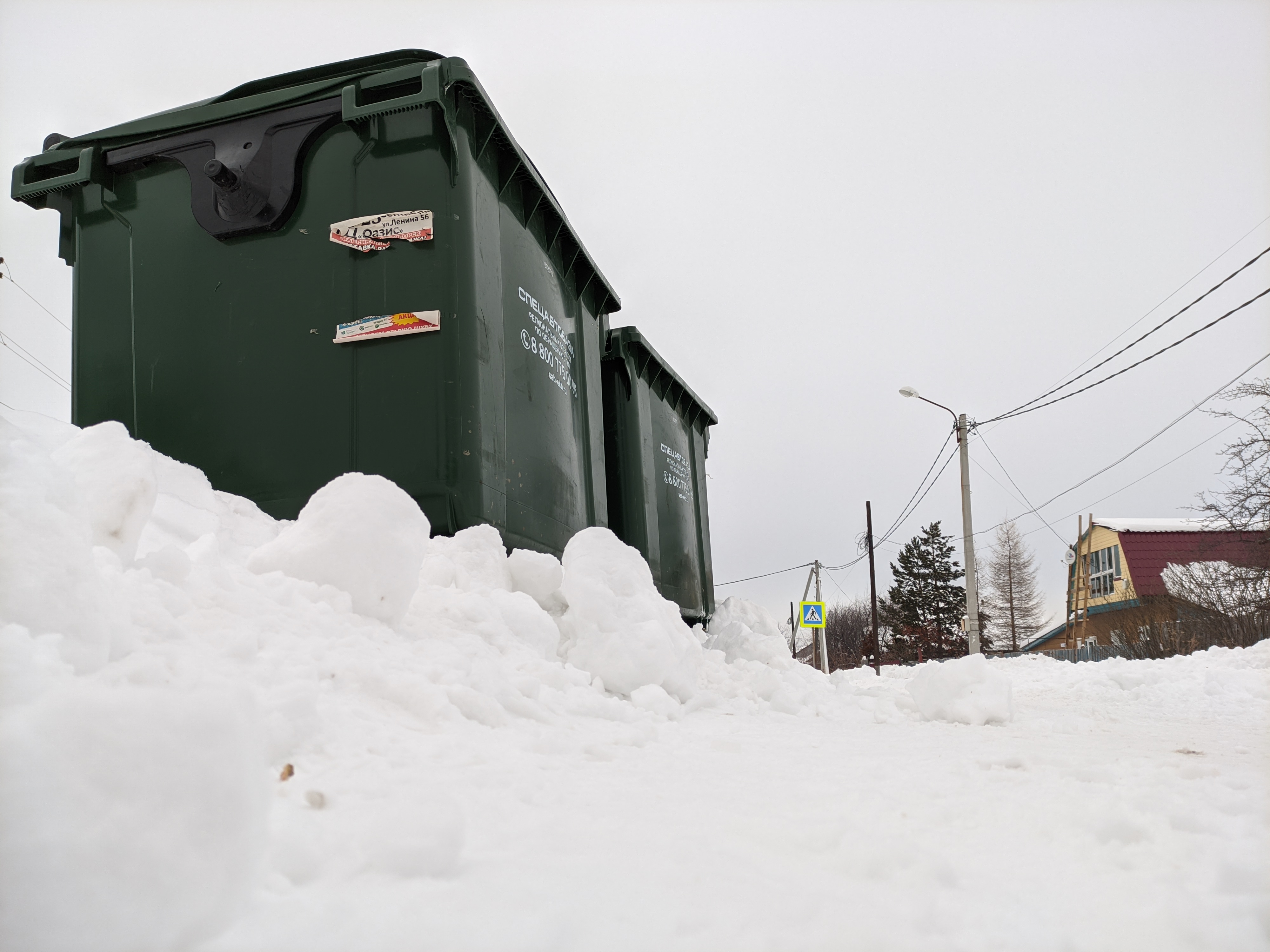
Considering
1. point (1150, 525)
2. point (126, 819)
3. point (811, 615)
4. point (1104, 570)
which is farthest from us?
point (1104, 570)

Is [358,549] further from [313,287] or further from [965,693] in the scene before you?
[965,693]

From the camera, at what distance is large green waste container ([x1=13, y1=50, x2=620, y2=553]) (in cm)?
458

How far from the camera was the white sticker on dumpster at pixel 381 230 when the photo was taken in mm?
4691

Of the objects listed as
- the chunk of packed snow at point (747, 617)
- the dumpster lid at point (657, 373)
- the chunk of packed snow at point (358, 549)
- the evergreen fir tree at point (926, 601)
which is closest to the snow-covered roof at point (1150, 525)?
the evergreen fir tree at point (926, 601)

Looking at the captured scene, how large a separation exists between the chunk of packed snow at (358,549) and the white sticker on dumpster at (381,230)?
202 centimetres

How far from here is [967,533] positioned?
50.7 feet

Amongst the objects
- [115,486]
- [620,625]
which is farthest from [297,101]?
[620,625]

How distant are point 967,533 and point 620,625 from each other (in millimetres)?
13294

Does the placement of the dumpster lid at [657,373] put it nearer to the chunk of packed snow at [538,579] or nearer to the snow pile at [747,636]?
the snow pile at [747,636]

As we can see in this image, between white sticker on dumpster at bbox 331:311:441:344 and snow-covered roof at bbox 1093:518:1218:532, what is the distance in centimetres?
2925

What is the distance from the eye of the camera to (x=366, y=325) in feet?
15.3

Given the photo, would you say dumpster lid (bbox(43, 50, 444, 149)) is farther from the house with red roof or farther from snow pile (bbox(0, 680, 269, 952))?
the house with red roof

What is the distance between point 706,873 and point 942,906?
0.41m

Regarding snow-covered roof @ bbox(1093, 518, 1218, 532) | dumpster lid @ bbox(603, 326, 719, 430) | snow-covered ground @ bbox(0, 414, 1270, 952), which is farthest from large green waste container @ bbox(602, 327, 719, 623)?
snow-covered roof @ bbox(1093, 518, 1218, 532)
